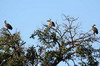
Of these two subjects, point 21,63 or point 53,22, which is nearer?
point 21,63

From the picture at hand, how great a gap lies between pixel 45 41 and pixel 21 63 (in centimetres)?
243

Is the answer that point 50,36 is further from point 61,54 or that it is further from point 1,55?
point 1,55

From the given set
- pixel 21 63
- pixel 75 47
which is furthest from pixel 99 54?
pixel 21 63

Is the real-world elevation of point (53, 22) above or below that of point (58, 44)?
above

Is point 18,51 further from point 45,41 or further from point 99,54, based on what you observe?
point 99,54

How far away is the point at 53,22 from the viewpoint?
29375 mm

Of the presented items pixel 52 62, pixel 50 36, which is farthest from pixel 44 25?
pixel 52 62

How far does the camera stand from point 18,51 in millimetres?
27812

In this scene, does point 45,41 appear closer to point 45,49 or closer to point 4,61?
point 45,49

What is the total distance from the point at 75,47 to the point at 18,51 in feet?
12.5

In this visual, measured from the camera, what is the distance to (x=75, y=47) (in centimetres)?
2769

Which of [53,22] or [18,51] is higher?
[53,22]

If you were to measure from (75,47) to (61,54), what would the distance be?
112 centimetres

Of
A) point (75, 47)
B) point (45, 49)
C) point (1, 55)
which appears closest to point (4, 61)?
point (1, 55)
